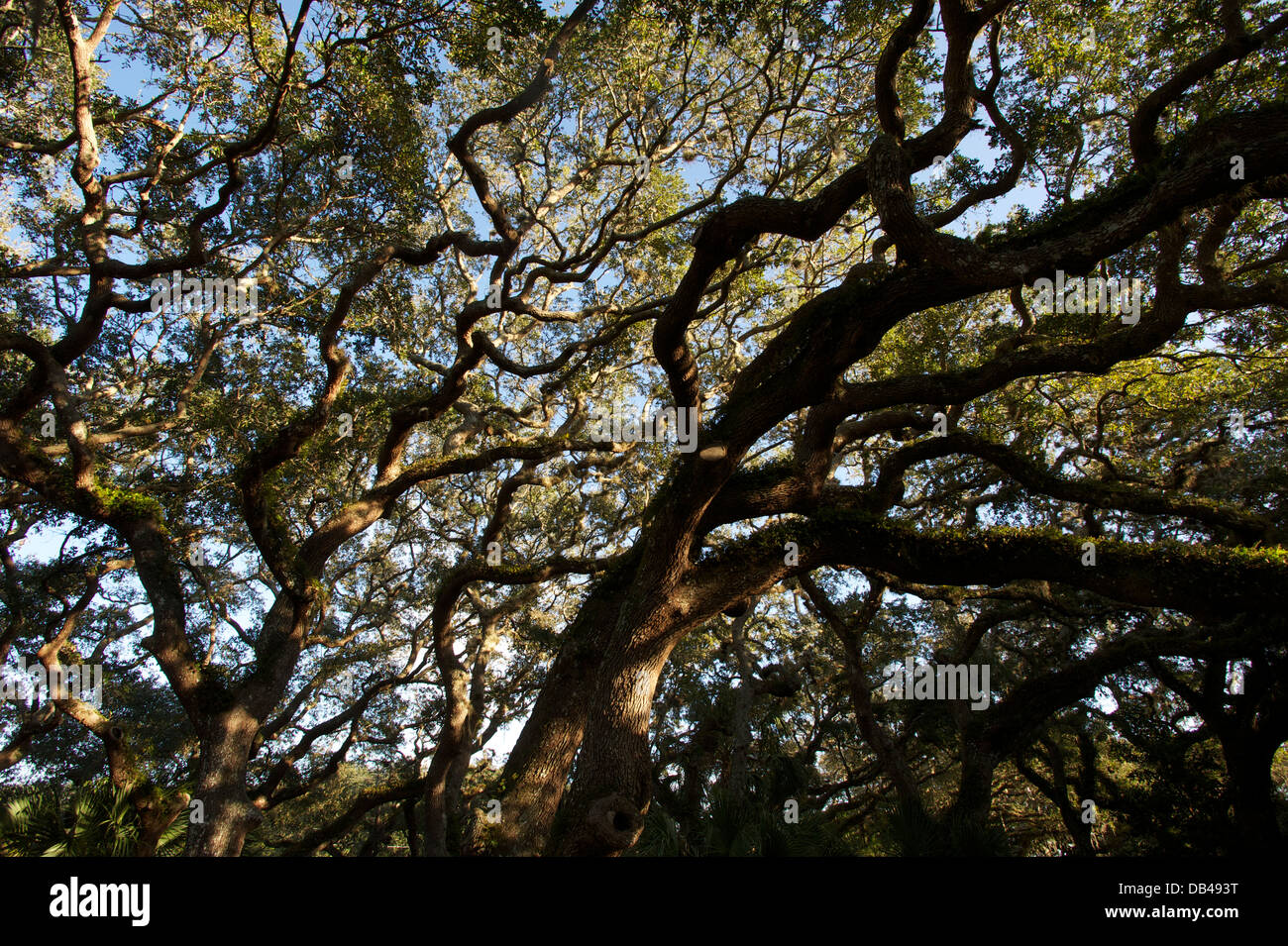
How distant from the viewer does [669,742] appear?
1531 cm

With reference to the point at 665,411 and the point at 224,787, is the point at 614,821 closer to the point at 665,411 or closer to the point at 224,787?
the point at 224,787

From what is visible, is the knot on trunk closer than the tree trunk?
Yes

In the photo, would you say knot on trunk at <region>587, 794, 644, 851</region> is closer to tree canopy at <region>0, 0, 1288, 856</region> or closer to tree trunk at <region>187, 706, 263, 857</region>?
tree canopy at <region>0, 0, 1288, 856</region>

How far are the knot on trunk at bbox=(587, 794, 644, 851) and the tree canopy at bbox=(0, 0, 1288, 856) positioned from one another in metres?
0.03

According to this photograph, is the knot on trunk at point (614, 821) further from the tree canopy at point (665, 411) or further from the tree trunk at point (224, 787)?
the tree trunk at point (224, 787)

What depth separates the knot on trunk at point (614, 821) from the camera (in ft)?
13.4

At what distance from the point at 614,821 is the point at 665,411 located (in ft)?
28.7

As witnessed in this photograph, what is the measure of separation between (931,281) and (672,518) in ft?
8.29

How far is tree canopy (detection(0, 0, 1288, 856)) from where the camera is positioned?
5219 millimetres

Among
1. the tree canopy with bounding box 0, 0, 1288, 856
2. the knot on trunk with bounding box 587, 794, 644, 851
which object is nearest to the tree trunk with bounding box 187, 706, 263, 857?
the tree canopy with bounding box 0, 0, 1288, 856

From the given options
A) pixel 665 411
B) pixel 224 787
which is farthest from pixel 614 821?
pixel 665 411
